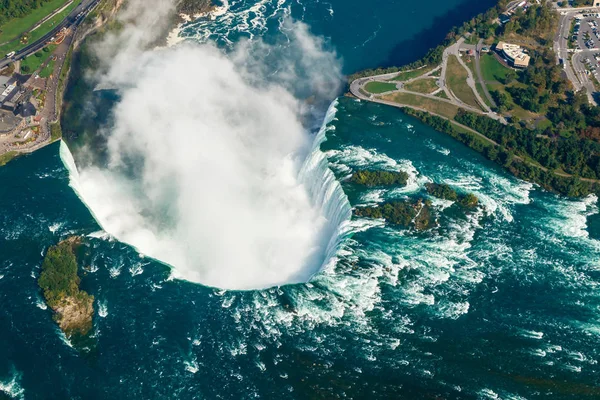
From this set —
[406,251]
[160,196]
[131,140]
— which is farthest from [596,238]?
[131,140]

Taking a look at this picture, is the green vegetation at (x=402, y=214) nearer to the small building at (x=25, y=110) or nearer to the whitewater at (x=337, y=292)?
the whitewater at (x=337, y=292)

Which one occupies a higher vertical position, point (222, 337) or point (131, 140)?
point (131, 140)

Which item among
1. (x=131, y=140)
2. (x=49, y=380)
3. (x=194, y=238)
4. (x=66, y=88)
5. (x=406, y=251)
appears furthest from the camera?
(x=66, y=88)

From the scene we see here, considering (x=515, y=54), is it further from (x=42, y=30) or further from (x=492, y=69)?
(x=42, y=30)

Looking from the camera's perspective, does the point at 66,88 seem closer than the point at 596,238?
No

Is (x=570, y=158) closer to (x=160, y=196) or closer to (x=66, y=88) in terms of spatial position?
(x=160, y=196)
